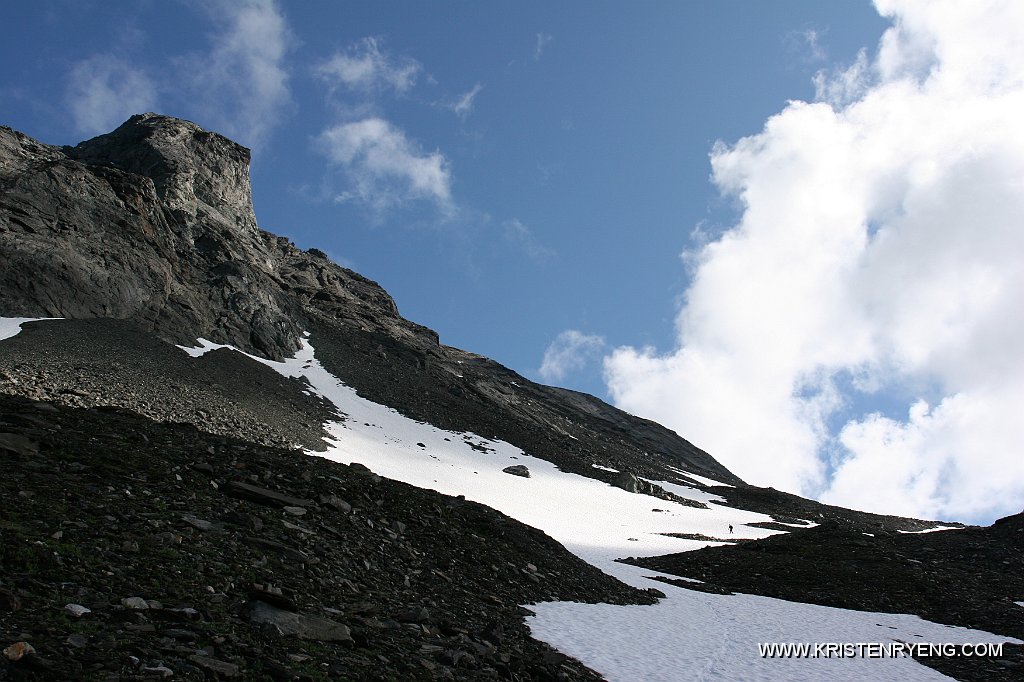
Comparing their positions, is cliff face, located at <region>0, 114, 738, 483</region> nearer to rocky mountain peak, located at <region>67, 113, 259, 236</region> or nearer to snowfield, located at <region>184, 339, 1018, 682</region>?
rocky mountain peak, located at <region>67, 113, 259, 236</region>

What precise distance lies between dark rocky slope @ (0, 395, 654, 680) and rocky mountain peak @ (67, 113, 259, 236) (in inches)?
2901

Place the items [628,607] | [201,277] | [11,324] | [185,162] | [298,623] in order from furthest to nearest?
1. [185,162]
2. [201,277]
3. [11,324]
4. [628,607]
5. [298,623]

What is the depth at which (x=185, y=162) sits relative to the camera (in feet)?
295

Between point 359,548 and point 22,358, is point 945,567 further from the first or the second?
point 22,358

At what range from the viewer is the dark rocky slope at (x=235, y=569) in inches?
298

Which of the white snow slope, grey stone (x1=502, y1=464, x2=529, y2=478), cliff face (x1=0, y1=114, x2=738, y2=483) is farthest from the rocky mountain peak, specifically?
grey stone (x1=502, y1=464, x2=529, y2=478)

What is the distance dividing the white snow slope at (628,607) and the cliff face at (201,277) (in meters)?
7.20

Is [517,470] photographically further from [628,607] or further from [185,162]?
[185,162]

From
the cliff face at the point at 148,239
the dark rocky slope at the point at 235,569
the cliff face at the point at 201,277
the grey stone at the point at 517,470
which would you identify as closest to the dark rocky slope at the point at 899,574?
the dark rocky slope at the point at 235,569

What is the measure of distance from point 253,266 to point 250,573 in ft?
265

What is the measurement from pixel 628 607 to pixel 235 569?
14.0 meters

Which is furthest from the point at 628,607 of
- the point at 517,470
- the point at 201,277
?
the point at 201,277

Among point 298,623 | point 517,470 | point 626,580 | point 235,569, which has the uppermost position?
point 517,470

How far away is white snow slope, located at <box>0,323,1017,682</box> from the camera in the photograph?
48.4 feet
